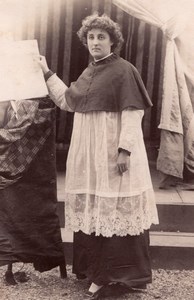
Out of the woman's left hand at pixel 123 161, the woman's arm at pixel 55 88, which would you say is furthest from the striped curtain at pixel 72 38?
the woman's left hand at pixel 123 161

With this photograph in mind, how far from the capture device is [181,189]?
563 centimetres

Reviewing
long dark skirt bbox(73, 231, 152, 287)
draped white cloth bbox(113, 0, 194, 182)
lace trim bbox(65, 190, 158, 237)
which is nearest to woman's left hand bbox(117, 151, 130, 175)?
lace trim bbox(65, 190, 158, 237)

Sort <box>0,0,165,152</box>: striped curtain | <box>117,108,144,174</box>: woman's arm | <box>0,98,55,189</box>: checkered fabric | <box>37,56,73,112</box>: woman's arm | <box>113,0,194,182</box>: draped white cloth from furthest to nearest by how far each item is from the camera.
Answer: <box>0,0,165,152</box>: striped curtain → <box>113,0,194,182</box>: draped white cloth → <box>37,56,73,112</box>: woman's arm → <box>0,98,55,189</box>: checkered fabric → <box>117,108,144,174</box>: woman's arm

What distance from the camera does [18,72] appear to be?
3891 millimetres

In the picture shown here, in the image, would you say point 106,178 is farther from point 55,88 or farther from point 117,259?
point 55,88

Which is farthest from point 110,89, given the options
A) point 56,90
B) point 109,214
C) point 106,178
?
point 109,214

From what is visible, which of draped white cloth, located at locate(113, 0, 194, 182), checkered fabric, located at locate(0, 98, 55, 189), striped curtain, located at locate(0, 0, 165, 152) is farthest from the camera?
striped curtain, located at locate(0, 0, 165, 152)

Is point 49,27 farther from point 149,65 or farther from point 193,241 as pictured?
point 193,241

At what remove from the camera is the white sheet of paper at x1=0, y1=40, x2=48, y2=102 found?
3.86m

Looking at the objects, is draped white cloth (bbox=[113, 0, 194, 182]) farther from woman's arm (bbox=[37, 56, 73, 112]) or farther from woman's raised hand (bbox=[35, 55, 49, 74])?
woman's raised hand (bbox=[35, 55, 49, 74])

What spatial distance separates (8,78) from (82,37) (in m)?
0.60

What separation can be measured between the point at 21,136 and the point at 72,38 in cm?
258

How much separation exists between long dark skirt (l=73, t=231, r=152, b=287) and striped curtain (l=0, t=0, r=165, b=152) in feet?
8.45

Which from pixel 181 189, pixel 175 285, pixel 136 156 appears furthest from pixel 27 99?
pixel 181 189
